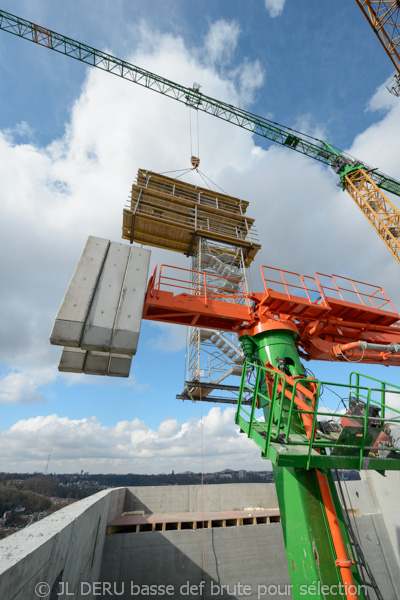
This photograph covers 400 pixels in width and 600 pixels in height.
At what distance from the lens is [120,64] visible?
82.1 feet

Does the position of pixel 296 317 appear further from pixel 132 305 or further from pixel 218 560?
pixel 218 560

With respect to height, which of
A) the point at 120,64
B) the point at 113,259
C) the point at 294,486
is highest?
the point at 120,64

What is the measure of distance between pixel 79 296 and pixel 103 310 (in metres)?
0.51

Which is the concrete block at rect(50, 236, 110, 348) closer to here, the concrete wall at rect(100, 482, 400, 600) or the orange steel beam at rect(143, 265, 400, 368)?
the orange steel beam at rect(143, 265, 400, 368)

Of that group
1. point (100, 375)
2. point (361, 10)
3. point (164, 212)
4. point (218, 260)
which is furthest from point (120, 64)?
point (100, 375)

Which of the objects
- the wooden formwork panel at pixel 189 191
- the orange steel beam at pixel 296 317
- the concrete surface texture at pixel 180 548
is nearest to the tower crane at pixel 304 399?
the orange steel beam at pixel 296 317

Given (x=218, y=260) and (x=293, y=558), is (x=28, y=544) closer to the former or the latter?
(x=293, y=558)

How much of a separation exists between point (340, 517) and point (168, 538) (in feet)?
24.0

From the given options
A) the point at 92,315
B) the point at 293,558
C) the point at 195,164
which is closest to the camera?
the point at 293,558

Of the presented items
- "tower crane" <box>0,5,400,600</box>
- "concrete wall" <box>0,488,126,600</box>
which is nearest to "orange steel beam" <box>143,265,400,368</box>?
"tower crane" <box>0,5,400,600</box>

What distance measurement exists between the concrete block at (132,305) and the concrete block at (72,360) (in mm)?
1133

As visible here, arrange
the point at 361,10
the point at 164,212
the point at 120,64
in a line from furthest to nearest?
the point at 120,64 → the point at 361,10 → the point at 164,212

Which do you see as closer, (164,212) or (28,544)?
(28,544)

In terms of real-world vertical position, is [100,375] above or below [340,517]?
above
